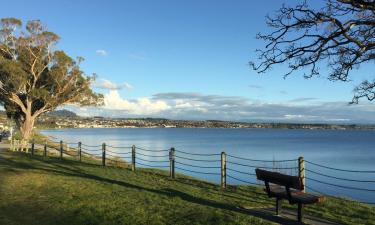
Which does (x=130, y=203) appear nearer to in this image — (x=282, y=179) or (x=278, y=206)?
(x=278, y=206)

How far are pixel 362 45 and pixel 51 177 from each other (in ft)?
39.1

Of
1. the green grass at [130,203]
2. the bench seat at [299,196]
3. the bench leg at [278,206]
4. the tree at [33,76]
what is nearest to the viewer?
the bench seat at [299,196]

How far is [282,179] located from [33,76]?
36149 mm

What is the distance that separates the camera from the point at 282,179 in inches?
394

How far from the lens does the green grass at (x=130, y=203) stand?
9.70 m

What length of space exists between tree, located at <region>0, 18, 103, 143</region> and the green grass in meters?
24.2

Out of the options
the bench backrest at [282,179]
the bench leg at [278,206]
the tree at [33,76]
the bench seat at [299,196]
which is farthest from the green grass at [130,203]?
the tree at [33,76]

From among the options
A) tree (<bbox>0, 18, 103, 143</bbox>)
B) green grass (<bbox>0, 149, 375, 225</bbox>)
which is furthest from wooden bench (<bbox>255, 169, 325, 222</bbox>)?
tree (<bbox>0, 18, 103, 143</bbox>)

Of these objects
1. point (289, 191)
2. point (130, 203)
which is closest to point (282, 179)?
point (289, 191)

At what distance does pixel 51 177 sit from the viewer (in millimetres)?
16734

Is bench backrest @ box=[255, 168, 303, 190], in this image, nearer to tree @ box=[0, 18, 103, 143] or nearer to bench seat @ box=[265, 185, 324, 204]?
bench seat @ box=[265, 185, 324, 204]

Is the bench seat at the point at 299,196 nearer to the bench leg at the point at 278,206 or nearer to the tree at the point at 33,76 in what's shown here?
the bench leg at the point at 278,206

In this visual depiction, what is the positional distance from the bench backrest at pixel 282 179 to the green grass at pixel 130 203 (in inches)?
34.3

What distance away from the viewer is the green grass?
9695mm
